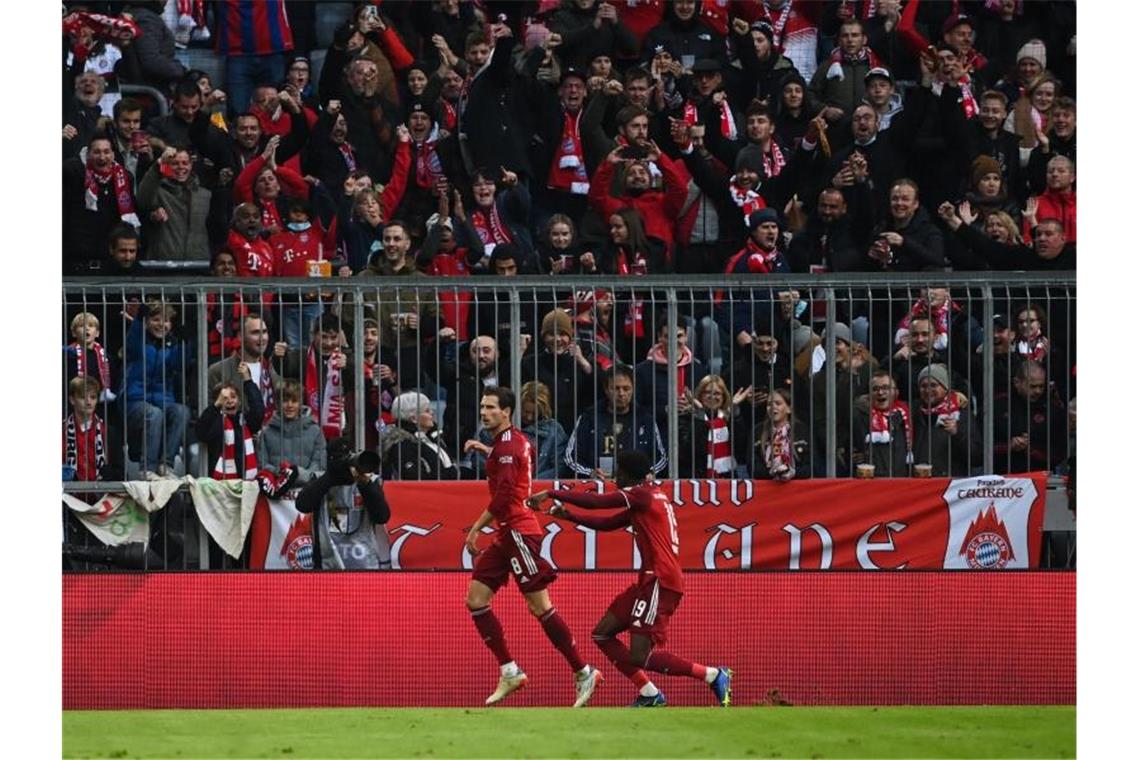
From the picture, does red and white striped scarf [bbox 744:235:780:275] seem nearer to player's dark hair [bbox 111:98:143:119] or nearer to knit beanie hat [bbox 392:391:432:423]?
knit beanie hat [bbox 392:391:432:423]

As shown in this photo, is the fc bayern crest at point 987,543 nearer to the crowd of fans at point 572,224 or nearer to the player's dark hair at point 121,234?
the crowd of fans at point 572,224

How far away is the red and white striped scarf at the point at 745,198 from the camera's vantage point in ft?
52.1

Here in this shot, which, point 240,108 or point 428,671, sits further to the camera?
point 240,108

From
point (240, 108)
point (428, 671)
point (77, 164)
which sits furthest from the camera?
point (240, 108)

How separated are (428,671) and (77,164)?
5345 millimetres

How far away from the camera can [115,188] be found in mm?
15742

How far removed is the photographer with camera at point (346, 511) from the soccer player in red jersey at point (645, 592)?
1.79 m

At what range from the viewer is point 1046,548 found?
14.2 m

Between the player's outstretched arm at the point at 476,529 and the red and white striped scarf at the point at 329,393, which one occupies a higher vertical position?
the red and white striped scarf at the point at 329,393

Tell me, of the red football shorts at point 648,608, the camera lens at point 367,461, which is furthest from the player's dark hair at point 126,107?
the red football shorts at point 648,608

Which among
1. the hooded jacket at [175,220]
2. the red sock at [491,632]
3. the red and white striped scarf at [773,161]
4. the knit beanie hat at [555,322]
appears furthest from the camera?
the red and white striped scarf at [773,161]

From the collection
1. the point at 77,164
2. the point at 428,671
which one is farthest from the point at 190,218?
the point at 428,671

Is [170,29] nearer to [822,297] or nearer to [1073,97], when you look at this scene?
[822,297]

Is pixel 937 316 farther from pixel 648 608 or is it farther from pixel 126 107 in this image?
pixel 126 107
